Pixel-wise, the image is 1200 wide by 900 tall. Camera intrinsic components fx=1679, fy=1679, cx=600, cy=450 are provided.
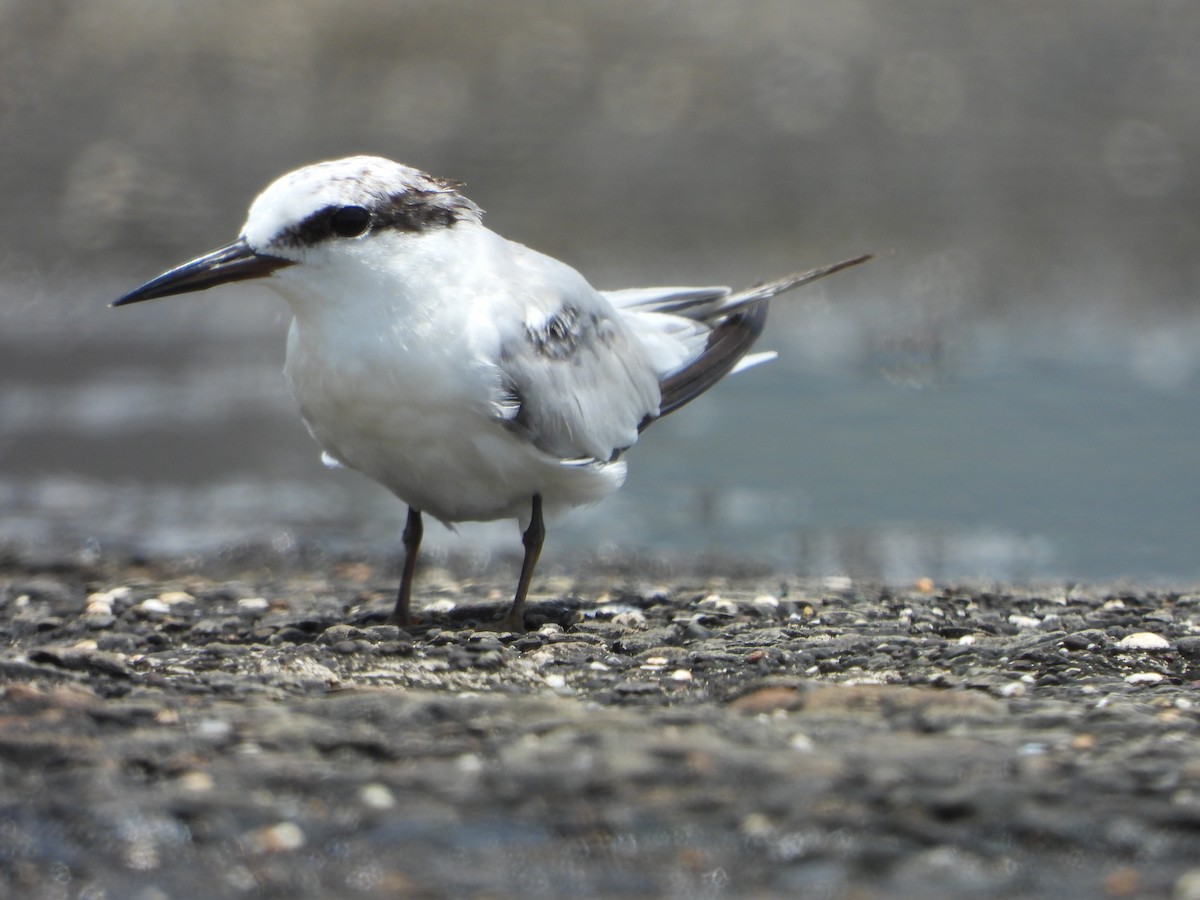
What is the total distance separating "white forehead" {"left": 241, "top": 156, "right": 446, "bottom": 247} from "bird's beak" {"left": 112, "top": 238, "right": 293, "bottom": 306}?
4cm

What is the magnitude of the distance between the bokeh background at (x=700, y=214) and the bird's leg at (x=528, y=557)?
133 inches

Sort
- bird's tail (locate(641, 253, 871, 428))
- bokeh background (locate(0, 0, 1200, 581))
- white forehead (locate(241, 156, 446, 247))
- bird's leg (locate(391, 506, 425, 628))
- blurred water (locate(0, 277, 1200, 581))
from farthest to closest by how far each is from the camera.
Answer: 1. bokeh background (locate(0, 0, 1200, 581))
2. blurred water (locate(0, 277, 1200, 581))
3. bird's tail (locate(641, 253, 871, 428))
4. bird's leg (locate(391, 506, 425, 628))
5. white forehead (locate(241, 156, 446, 247))

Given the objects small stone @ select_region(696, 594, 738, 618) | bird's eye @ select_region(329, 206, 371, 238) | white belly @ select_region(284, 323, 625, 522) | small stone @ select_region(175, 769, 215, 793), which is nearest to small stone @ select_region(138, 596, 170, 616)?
white belly @ select_region(284, 323, 625, 522)

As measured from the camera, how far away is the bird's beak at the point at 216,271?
4383mm

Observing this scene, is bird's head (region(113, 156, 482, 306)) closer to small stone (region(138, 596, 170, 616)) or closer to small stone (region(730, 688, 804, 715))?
small stone (region(138, 596, 170, 616))

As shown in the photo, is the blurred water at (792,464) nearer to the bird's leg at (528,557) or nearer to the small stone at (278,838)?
the bird's leg at (528,557)

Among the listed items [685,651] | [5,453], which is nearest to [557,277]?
[685,651]

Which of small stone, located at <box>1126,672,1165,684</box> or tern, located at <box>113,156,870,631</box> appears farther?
tern, located at <box>113,156,870,631</box>

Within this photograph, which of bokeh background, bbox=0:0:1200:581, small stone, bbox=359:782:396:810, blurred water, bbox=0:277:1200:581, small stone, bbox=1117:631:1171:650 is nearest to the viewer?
small stone, bbox=359:782:396:810

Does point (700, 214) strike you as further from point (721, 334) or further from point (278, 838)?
point (278, 838)

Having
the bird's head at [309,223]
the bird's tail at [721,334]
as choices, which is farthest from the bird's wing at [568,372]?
the bird's head at [309,223]

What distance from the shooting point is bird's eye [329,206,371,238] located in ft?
14.4

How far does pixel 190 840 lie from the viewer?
121 inches

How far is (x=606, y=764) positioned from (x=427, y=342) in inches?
59.1
